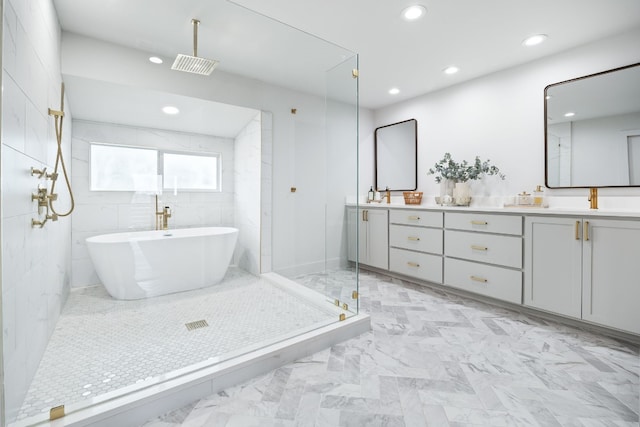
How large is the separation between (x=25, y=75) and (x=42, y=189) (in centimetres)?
51

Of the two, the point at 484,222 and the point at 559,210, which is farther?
the point at 484,222

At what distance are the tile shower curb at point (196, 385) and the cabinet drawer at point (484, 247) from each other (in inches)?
60.5

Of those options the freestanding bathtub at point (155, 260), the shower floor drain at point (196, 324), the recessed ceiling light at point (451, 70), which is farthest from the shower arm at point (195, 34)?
the recessed ceiling light at point (451, 70)

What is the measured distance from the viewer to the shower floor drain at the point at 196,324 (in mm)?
1926

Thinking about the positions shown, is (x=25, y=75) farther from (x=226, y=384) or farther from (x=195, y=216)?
(x=226, y=384)

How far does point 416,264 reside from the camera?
331 centimetres

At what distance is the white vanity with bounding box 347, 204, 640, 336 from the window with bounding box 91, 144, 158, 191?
155 cm

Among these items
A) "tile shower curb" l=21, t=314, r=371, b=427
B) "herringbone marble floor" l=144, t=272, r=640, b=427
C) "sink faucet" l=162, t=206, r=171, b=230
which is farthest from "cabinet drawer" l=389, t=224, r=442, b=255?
"sink faucet" l=162, t=206, r=171, b=230

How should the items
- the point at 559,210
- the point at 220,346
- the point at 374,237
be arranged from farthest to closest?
1. the point at 374,237
2. the point at 559,210
3. the point at 220,346

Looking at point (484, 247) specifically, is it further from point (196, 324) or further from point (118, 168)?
point (118, 168)

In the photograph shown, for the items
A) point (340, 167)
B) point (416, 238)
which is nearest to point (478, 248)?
point (416, 238)

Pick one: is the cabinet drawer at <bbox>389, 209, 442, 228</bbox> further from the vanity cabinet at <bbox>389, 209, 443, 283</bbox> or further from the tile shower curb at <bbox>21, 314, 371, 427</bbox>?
the tile shower curb at <bbox>21, 314, 371, 427</bbox>

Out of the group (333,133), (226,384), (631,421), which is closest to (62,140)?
(226,384)

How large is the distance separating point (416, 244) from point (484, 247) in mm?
728
